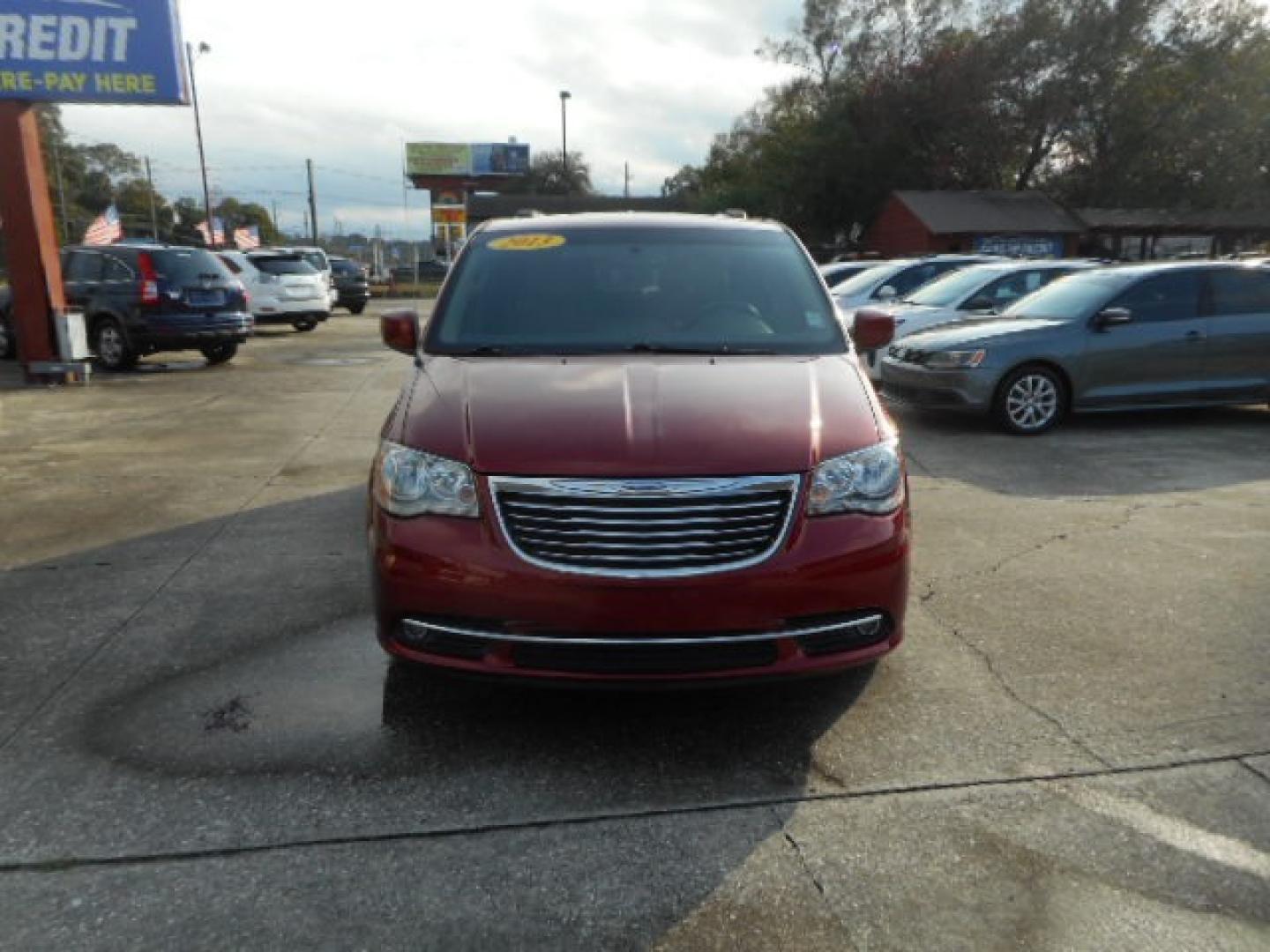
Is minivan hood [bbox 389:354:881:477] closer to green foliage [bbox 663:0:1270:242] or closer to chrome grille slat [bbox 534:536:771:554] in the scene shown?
chrome grille slat [bbox 534:536:771:554]

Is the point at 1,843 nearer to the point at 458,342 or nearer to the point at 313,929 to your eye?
the point at 313,929

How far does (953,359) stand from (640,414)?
20.3 ft

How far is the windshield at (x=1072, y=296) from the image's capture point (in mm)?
8750

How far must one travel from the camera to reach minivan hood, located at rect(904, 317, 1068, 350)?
8.52 metres

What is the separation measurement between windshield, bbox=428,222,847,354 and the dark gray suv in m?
4.45

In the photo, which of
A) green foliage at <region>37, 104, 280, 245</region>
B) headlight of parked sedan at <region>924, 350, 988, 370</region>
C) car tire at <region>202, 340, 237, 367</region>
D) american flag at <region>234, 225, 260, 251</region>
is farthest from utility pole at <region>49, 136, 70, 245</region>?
headlight of parked sedan at <region>924, 350, 988, 370</region>

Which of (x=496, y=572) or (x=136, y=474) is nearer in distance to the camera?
(x=496, y=572)

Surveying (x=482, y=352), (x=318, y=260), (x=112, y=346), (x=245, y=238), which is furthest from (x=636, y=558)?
(x=245, y=238)

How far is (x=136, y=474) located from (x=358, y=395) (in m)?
4.28

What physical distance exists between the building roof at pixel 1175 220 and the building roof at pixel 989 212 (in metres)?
1.25

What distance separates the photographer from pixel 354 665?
3752 mm

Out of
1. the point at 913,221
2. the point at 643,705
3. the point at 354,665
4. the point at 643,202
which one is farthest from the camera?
the point at 643,202

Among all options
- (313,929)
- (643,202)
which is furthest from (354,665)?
(643,202)

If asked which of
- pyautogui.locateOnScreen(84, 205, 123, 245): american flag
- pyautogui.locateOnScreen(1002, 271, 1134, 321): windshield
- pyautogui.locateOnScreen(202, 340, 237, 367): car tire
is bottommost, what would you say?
pyautogui.locateOnScreen(202, 340, 237, 367): car tire
